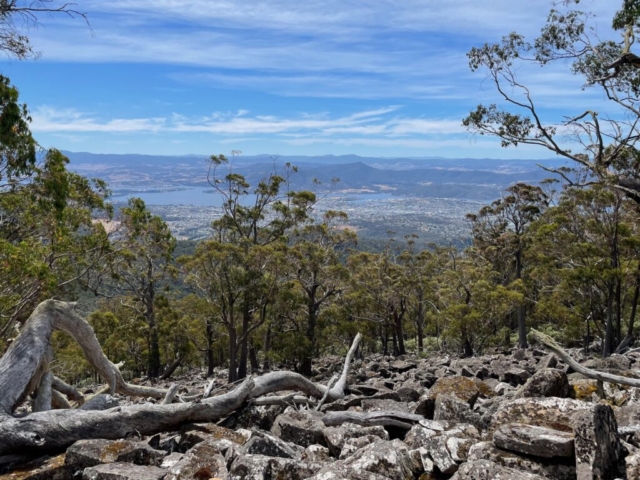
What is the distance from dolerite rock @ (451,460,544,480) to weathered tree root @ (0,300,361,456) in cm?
426

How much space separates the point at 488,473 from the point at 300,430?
9.44 ft

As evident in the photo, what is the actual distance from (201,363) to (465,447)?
43.7 m

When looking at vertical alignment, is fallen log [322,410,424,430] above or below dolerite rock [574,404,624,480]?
below

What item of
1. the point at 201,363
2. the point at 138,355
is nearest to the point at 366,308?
the point at 138,355

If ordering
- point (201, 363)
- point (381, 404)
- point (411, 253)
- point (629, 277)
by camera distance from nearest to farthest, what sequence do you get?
point (381, 404) → point (629, 277) → point (411, 253) → point (201, 363)

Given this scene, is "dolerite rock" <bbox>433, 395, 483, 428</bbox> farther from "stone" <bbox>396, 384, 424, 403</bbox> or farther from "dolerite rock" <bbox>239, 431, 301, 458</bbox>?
"stone" <bbox>396, 384, 424, 403</bbox>

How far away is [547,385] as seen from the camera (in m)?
5.75

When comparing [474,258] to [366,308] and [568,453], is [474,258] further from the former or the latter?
[568,453]

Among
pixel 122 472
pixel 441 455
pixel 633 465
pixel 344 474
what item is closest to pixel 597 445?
pixel 633 465

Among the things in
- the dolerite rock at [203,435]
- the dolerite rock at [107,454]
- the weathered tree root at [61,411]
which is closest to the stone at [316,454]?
the dolerite rock at [203,435]

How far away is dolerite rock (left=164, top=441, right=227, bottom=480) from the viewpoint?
174 inches

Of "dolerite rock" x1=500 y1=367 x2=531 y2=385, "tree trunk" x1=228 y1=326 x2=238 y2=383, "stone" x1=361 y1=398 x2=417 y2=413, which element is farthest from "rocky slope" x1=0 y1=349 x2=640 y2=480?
"tree trunk" x1=228 y1=326 x2=238 y2=383

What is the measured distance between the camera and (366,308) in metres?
31.2

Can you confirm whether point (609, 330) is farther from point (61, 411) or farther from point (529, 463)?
point (61, 411)
